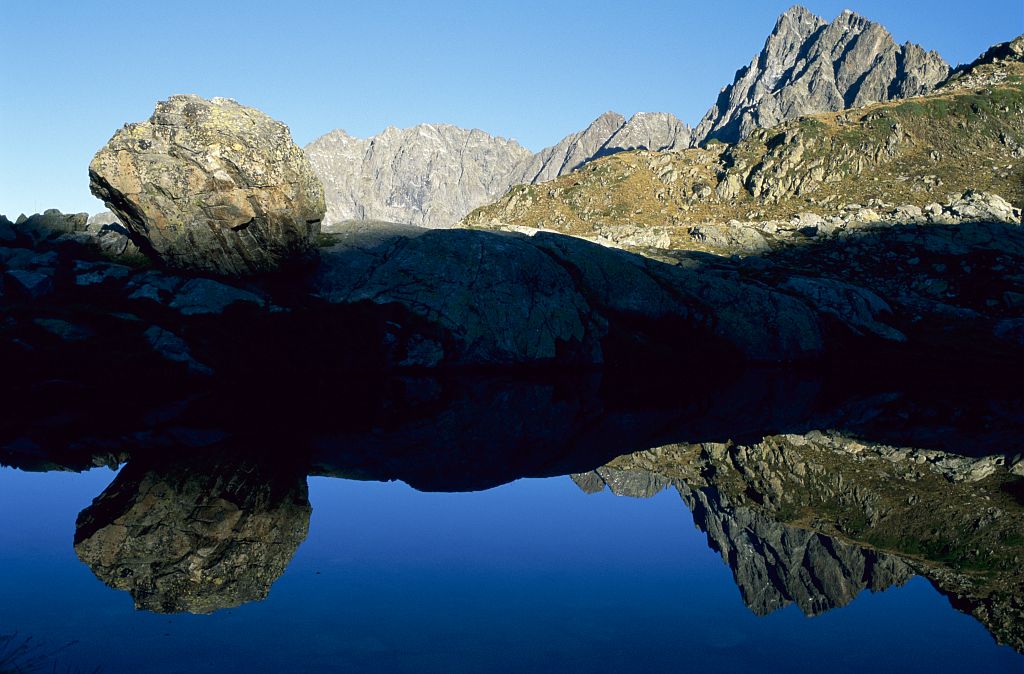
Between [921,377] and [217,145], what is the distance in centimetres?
6111

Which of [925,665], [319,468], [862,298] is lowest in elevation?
[925,665]

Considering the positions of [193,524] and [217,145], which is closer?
[193,524]

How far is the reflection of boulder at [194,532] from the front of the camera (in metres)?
16.2

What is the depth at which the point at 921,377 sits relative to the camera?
205ft

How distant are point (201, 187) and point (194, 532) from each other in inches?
1770

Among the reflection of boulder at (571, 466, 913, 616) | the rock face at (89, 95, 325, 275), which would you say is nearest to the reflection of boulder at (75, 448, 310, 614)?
the reflection of boulder at (571, 466, 913, 616)

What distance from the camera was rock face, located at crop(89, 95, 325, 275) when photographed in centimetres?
5719

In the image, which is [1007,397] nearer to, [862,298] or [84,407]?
[862,298]

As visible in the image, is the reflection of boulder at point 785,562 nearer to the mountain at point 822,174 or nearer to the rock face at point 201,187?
the rock face at point 201,187

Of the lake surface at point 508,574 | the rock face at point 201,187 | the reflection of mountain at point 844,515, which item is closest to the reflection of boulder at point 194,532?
the lake surface at point 508,574

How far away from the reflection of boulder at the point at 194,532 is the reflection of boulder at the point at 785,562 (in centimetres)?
1115

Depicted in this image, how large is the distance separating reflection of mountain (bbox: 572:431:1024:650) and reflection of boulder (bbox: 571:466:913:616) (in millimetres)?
36

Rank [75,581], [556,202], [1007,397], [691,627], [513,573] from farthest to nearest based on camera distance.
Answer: [556,202], [1007,397], [513,573], [75,581], [691,627]

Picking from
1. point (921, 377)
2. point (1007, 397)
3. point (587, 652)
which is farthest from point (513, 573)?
point (921, 377)
